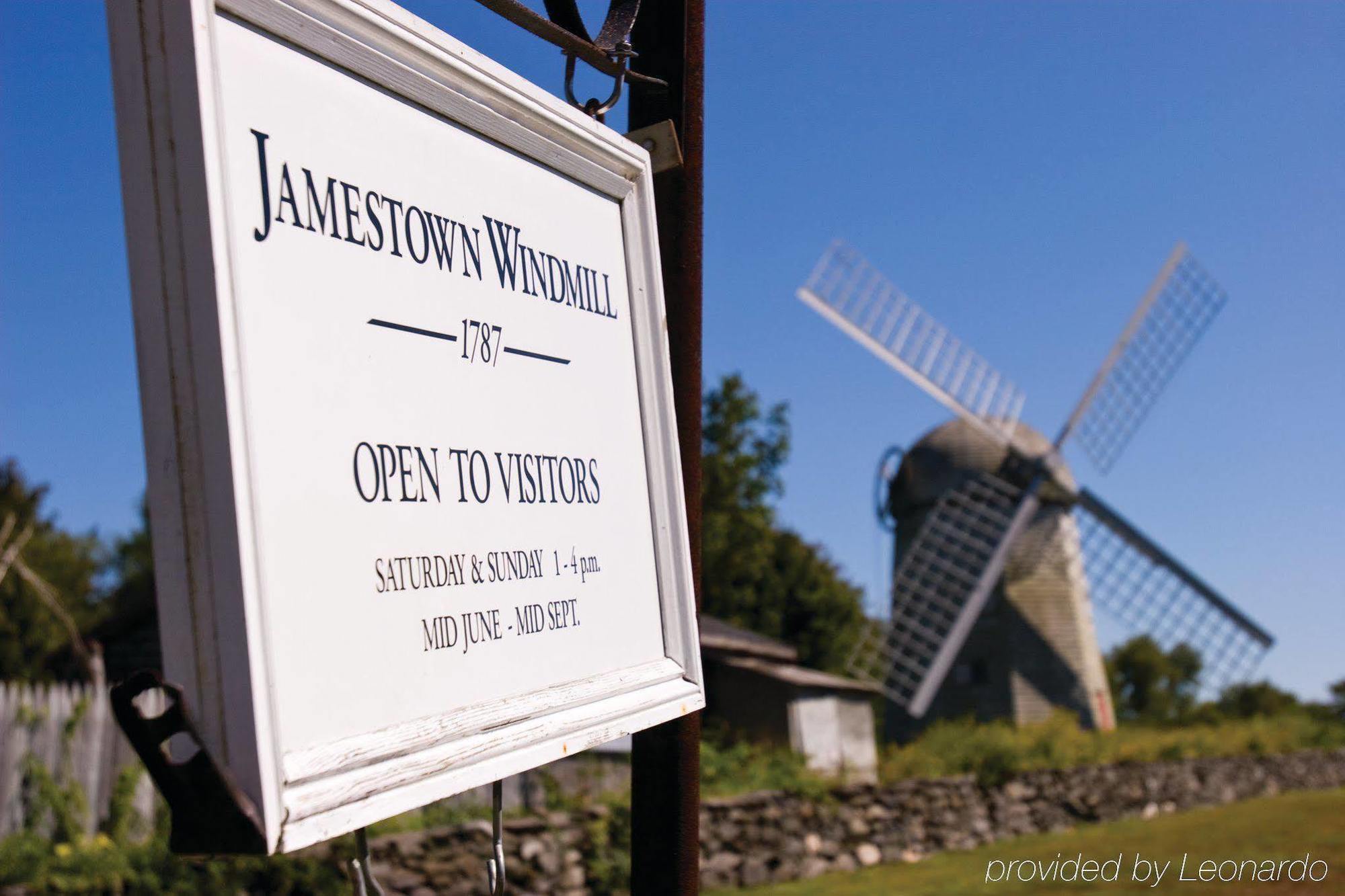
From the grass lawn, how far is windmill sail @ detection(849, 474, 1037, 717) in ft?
14.6

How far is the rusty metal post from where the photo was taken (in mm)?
1961

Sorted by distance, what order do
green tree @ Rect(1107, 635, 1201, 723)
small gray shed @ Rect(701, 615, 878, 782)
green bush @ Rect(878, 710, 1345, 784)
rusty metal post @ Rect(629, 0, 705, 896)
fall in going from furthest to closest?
1. green tree @ Rect(1107, 635, 1201, 723)
2. green bush @ Rect(878, 710, 1345, 784)
3. small gray shed @ Rect(701, 615, 878, 782)
4. rusty metal post @ Rect(629, 0, 705, 896)

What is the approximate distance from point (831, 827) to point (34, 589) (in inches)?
875

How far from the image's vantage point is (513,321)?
1481 millimetres

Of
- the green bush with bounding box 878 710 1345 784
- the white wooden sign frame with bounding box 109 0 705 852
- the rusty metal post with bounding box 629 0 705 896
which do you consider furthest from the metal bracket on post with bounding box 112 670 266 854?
the green bush with bounding box 878 710 1345 784

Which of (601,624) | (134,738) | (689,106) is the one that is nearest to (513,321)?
(601,624)

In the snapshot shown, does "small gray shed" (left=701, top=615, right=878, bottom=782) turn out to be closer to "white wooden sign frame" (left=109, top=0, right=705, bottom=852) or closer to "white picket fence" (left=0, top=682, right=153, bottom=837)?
"white picket fence" (left=0, top=682, right=153, bottom=837)

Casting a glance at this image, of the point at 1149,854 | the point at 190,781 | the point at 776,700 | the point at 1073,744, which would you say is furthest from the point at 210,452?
the point at 1073,744

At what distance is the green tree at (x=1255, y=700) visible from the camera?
82.3ft

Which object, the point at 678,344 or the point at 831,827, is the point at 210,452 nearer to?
the point at 678,344

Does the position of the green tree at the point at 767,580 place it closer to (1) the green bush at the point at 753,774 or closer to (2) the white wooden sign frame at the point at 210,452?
(1) the green bush at the point at 753,774

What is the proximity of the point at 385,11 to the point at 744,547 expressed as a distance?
981 inches

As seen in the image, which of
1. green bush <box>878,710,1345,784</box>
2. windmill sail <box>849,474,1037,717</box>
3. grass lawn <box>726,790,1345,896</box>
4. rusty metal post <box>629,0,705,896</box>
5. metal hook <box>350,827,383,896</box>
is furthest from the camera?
windmill sail <box>849,474,1037,717</box>

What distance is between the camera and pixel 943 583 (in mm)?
21219
